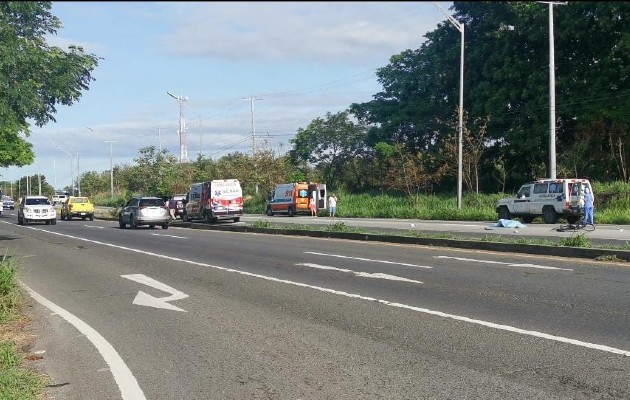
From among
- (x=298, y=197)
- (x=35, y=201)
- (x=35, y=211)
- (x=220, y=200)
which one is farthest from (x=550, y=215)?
(x=35, y=201)

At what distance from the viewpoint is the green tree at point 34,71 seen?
16.5 meters

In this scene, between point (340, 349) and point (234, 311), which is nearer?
point (340, 349)

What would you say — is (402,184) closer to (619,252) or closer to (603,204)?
(603,204)

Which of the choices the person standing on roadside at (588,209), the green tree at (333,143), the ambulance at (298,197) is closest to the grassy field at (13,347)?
the person standing on roadside at (588,209)

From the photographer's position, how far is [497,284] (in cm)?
1159

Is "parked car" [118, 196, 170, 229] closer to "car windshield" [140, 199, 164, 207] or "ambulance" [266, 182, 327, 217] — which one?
"car windshield" [140, 199, 164, 207]

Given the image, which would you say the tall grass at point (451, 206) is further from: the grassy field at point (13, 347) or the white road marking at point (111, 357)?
the grassy field at point (13, 347)

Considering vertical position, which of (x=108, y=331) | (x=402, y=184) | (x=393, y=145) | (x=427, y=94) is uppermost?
(x=427, y=94)

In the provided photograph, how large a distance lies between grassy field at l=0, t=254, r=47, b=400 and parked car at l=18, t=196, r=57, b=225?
106 ft

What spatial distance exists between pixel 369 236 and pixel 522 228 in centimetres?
705

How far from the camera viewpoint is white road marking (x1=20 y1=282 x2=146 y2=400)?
628 centimetres

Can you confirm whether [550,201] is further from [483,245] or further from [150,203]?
[150,203]

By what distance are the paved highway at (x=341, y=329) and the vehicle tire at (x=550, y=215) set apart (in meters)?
13.9

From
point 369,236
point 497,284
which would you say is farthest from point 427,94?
point 497,284
